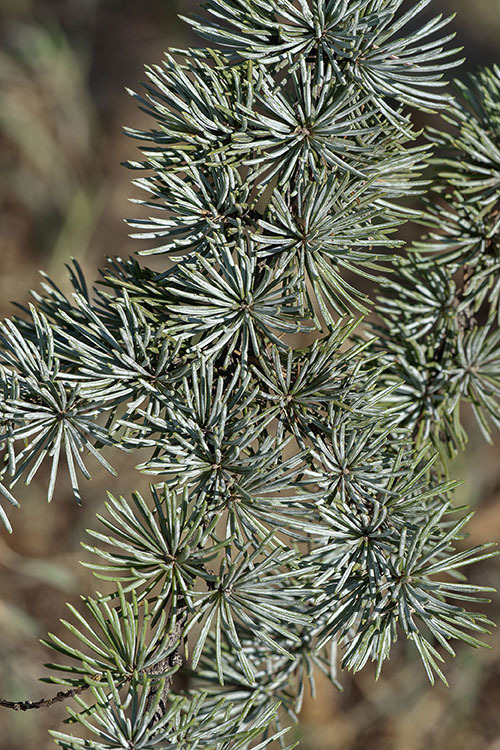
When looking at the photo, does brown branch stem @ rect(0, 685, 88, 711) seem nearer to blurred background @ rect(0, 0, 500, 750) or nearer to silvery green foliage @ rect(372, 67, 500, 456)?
silvery green foliage @ rect(372, 67, 500, 456)

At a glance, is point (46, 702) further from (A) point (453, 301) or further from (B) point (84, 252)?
(B) point (84, 252)

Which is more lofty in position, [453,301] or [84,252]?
[84,252]

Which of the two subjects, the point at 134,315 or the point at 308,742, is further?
the point at 308,742

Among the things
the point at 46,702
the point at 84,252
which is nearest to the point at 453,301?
the point at 46,702

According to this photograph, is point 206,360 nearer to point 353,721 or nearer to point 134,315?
point 134,315

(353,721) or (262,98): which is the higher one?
(262,98)

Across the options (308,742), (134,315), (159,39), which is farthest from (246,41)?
(159,39)

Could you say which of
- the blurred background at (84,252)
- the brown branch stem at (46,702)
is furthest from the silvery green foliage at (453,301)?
the blurred background at (84,252)

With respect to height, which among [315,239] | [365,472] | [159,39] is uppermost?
[159,39]
